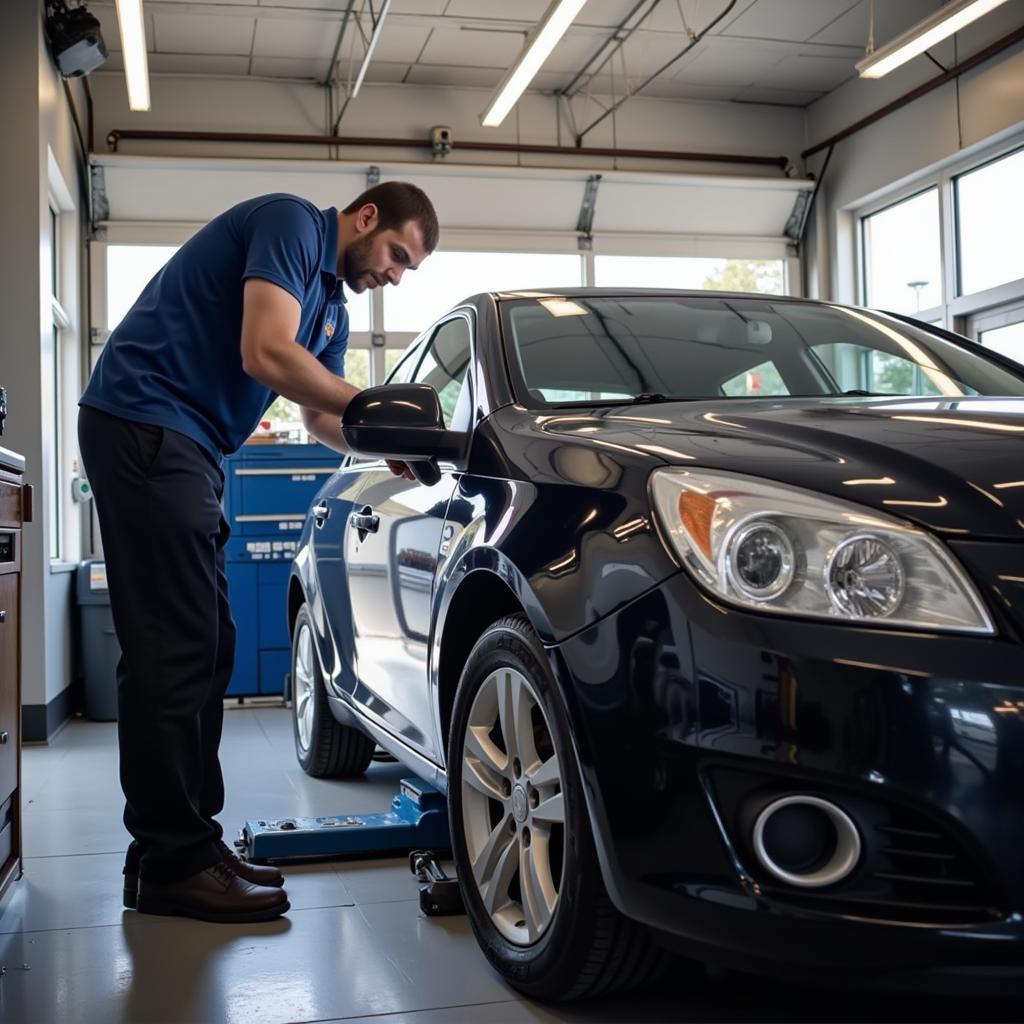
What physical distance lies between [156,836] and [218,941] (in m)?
0.29

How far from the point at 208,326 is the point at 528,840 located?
1340 millimetres

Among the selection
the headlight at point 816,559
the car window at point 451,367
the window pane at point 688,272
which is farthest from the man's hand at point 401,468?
the window pane at point 688,272

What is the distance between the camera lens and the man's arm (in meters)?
2.46

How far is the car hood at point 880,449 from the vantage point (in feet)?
4.89

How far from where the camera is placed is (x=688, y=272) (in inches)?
400

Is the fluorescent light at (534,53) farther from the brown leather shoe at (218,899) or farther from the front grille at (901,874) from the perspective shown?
the front grille at (901,874)

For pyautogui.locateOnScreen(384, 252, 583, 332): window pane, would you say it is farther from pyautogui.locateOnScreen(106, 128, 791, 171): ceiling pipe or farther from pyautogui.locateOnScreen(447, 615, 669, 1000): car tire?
pyautogui.locateOnScreen(447, 615, 669, 1000): car tire

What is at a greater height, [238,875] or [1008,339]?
[1008,339]

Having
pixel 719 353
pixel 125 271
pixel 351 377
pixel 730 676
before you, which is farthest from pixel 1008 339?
pixel 730 676

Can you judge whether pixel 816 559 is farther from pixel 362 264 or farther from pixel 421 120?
pixel 421 120

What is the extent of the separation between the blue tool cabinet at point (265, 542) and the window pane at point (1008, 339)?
15.0ft

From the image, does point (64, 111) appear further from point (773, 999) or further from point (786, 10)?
point (773, 999)

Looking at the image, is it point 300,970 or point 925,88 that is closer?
point 300,970

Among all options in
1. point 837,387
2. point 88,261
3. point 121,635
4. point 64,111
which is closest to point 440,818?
point 121,635
